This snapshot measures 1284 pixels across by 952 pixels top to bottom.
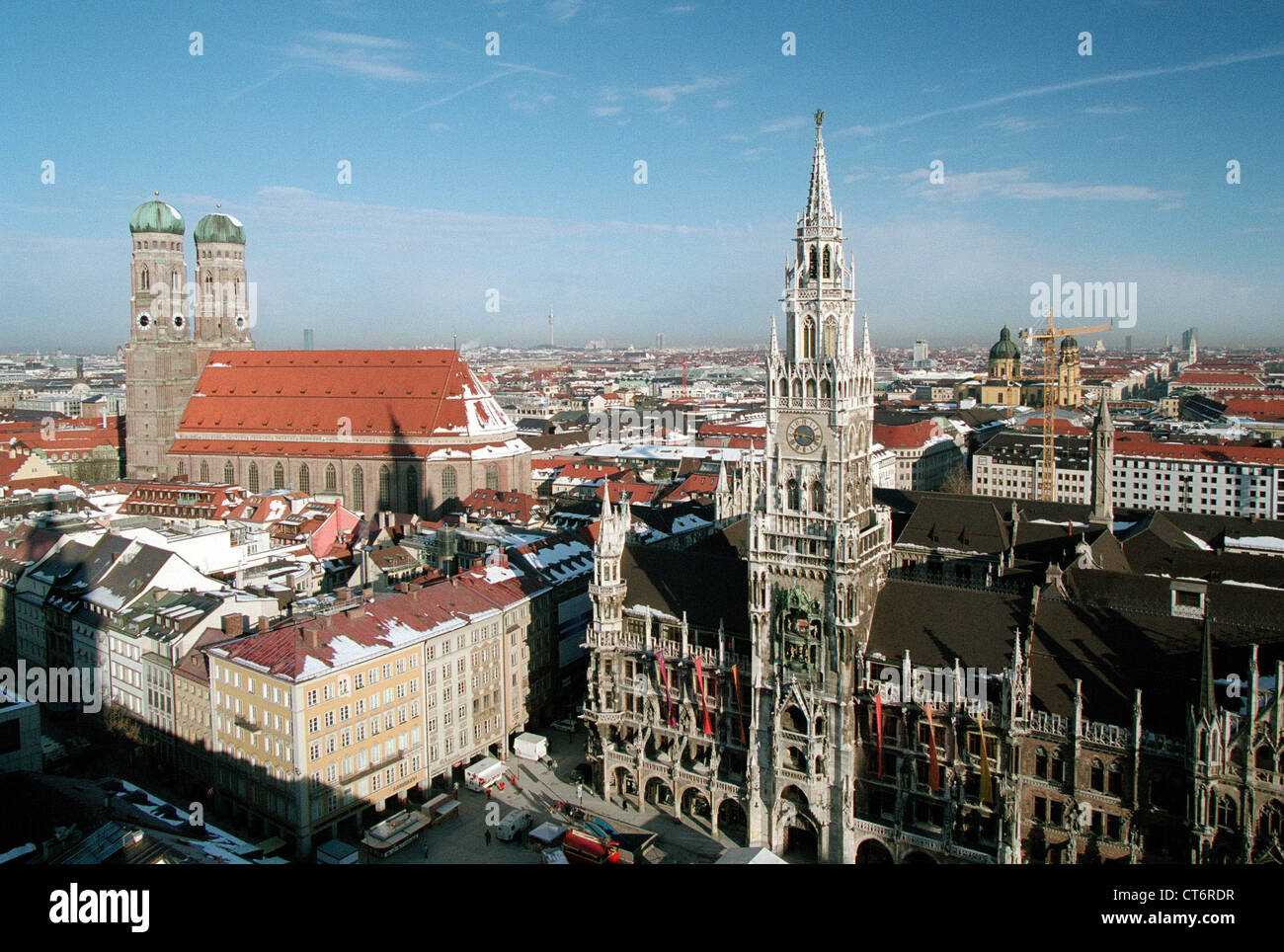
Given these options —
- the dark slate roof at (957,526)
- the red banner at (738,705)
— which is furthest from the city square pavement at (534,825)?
the dark slate roof at (957,526)

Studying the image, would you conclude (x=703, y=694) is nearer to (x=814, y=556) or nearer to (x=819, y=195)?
(x=814, y=556)

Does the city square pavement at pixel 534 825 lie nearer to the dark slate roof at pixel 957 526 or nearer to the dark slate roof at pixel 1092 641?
the dark slate roof at pixel 1092 641

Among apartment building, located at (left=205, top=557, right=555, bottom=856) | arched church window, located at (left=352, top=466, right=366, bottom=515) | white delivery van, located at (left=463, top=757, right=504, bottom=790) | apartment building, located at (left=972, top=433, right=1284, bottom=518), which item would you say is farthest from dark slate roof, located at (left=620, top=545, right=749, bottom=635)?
apartment building, located at (left=972, top=433, right=1284, bottom=518)

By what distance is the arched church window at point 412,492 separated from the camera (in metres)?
110

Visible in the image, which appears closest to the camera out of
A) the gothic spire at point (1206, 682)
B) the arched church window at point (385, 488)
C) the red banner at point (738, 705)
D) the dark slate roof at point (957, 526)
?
the gothic spire at point (1206, 682)

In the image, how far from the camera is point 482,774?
171ft

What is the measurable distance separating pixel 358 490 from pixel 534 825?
72.0 m

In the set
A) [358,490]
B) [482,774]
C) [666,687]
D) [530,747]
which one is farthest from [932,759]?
[358,490]

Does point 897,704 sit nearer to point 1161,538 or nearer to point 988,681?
point 988,681

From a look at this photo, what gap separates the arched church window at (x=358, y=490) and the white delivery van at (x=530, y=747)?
206 feet

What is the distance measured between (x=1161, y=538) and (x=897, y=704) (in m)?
33.5

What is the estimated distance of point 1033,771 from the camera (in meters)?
40.0

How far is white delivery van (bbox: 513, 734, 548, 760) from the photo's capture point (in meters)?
55.9
